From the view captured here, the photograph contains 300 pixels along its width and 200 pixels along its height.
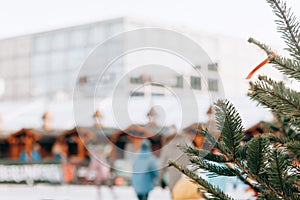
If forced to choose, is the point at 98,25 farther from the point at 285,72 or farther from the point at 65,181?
the point at 285,72

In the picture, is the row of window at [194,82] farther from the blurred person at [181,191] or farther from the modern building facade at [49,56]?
the modern building facade at [49,56]

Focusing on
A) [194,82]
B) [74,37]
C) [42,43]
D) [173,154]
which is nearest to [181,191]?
[173,154]

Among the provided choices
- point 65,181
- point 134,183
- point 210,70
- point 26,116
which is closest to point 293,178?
point 210,70

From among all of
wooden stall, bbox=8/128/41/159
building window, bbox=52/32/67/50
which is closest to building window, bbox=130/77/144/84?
wooden stall, bbox=8/128/41/159

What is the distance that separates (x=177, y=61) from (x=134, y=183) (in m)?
7.17

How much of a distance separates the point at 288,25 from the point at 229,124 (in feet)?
0.88

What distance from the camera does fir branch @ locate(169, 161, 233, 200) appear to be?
1.58m

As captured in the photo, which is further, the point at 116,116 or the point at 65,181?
the point at 65,181

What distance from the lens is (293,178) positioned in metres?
1.57

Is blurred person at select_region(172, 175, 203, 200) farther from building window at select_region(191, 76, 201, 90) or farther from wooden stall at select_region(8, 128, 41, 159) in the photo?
wooden stall at select_region(8, 128, 41, 159)

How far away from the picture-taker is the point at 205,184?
5.20 feet

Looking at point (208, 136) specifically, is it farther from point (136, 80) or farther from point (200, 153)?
point (136, 80)

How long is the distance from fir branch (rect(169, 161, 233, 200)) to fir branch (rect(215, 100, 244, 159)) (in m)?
0.11

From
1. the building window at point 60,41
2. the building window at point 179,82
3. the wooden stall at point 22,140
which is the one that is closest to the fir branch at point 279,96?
the building window at point 179,82
